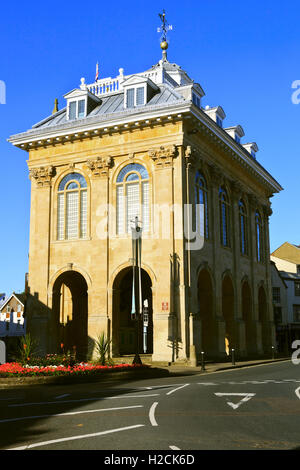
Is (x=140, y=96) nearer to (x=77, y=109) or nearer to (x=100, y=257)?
(x=77, y=109)

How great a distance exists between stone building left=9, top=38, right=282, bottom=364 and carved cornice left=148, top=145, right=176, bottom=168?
2.7 inches

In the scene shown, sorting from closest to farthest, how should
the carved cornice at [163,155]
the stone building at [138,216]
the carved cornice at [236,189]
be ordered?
the stone building at [138,216] < the carved cornice at [163,155] < the carved cornice at [236,189]

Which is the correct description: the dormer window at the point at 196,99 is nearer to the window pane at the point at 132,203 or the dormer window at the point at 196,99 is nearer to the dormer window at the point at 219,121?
the dormer window at the point at 219,121

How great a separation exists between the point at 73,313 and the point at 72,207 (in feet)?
26.9

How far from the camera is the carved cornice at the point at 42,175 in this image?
128ft

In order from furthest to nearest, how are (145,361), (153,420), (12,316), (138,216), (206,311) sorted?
1. (12,316)
2. (206,311)
3. (138,216)
4. (145,361)
5. (153,420)

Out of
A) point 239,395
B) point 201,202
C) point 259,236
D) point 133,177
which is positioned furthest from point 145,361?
point 259,236

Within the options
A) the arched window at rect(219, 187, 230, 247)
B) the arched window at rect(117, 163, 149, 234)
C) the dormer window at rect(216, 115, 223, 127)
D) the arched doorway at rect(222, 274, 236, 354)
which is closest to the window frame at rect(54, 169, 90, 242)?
the arched window at rect(117, 163, 149, 234)

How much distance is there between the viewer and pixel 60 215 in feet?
127

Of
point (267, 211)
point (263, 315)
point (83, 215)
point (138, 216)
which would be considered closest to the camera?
point (138, 216)

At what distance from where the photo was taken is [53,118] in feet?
136

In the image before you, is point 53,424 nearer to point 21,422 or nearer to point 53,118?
point 21,422

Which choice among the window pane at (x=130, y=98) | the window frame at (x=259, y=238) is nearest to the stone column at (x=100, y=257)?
the window pane at (x=130, y=98)

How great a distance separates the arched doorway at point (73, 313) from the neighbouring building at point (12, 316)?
4247 cm
